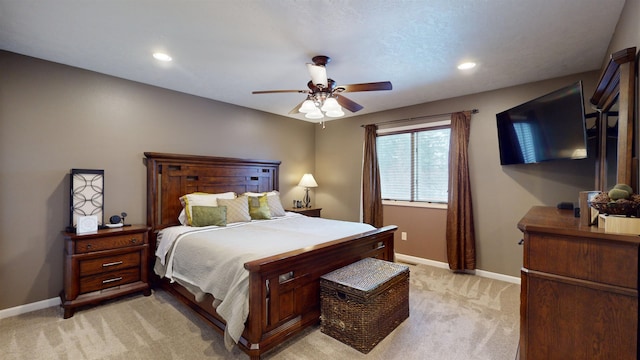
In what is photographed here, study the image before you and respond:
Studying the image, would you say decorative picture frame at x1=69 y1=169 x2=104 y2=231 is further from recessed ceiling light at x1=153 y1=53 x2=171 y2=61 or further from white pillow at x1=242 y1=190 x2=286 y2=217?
white pillow at x1=242 y1=190 x2=286 y2=217

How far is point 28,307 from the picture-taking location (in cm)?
278

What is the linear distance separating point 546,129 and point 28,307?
17.7 ft

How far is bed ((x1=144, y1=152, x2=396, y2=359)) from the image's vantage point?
6.59ft

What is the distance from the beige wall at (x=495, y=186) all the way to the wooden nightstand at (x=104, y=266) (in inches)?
143

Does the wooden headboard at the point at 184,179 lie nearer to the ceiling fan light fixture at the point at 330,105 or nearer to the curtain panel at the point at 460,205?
the ceiling fan light fixture at the point at 330,105

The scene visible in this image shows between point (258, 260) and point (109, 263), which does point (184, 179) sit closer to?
point (109, 263)

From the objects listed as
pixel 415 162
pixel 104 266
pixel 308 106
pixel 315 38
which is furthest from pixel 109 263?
pixel 415 162

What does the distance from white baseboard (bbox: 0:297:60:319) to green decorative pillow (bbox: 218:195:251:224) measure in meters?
1.88

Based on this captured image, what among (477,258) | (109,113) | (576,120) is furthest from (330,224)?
(109,113)

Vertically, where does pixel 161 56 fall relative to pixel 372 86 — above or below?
above

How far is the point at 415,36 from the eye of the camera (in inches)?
93.4

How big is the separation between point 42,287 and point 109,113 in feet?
6.39

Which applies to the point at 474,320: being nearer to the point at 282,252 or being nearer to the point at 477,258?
the point at 477,258

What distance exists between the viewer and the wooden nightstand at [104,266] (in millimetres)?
2689
